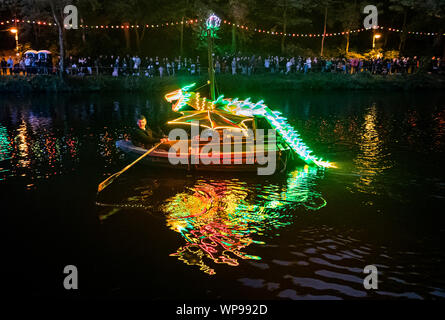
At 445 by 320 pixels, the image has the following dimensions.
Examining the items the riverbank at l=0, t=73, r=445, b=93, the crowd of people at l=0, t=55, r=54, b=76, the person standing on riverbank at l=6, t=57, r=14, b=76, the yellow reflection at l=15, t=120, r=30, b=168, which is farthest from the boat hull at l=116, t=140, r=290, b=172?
the person standing on riverbank at l=6, t=57, r=14, b=76

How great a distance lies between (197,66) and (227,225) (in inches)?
1269

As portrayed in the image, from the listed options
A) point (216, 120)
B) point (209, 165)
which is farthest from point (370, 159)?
point (209, 165)

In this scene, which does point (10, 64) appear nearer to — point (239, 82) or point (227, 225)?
point (239, 82)

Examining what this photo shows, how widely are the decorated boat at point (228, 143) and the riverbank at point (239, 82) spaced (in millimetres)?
20383

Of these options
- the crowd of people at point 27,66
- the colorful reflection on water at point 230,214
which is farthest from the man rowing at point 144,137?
the crowd of people at point 27,66

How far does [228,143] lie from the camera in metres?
13.3

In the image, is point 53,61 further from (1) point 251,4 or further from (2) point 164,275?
(2) point 164,275

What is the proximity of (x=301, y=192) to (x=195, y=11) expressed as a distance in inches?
1422

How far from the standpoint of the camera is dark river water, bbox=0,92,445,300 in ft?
23.7

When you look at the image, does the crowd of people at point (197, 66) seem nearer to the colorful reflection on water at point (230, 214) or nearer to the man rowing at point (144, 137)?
the man rowing at point (144, 137)

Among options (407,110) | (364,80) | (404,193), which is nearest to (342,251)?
(404,193)

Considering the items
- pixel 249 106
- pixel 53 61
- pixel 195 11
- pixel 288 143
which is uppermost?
pixel 195 11

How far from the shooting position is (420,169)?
14.1 metres

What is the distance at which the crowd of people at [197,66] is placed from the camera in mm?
37969
